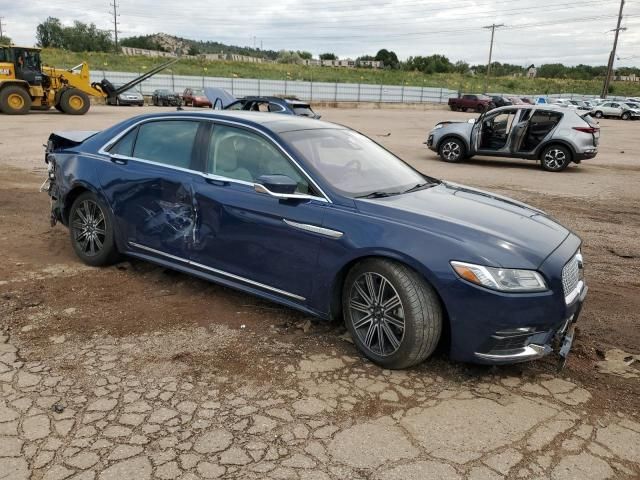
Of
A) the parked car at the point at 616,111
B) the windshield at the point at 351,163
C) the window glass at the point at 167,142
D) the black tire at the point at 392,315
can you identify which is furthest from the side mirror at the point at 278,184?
the parked car at the point at 616,111

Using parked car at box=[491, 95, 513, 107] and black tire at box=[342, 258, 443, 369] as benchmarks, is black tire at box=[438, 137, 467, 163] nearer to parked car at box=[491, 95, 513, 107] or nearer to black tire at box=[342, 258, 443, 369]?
black tire at box=[342, 258, 443, 369]

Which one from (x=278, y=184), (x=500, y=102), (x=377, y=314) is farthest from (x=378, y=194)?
(x=500, y=102)

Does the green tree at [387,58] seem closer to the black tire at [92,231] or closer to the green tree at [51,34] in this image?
the green tree at [51,34]

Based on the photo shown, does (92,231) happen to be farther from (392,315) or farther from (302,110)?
(302,110)

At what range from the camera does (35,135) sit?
54.7ft

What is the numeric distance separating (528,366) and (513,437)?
0.86 m

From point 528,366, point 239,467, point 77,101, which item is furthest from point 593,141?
point 77,101

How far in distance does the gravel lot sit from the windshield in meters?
1.10

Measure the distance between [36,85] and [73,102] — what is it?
1.61 meters

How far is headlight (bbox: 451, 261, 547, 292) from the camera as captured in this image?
126 inches

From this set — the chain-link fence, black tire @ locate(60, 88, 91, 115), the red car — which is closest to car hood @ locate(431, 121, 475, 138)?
black tire @ locate(60, 88, 91, 115)

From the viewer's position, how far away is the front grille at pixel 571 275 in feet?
11.3

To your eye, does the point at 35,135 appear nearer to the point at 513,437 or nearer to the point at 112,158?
the point at 112,158

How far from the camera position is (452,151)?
48.3ft
